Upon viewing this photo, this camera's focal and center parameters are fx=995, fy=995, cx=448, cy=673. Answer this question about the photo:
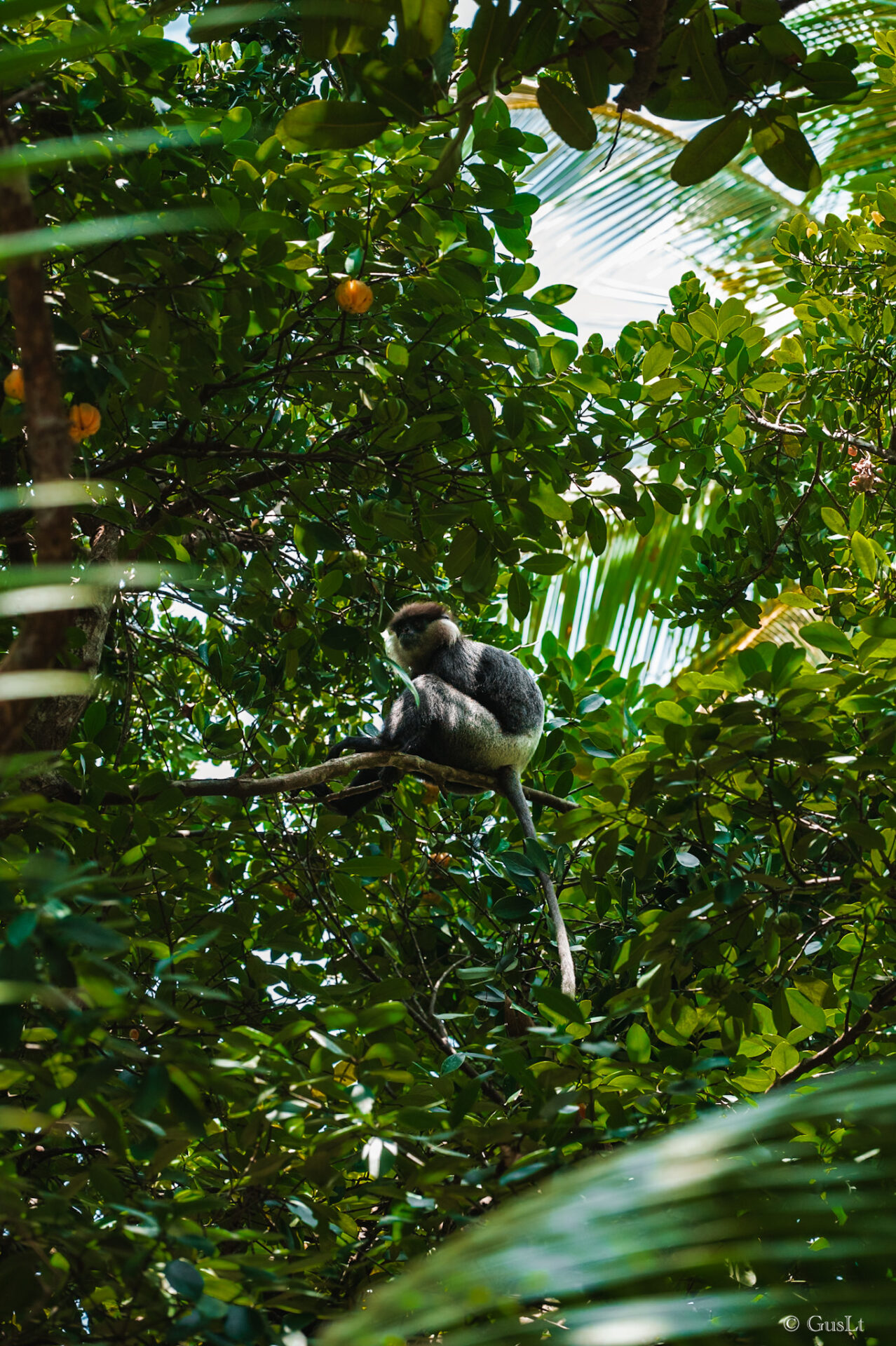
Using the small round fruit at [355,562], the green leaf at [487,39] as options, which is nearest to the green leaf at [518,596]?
the small round fruit at [355,562]

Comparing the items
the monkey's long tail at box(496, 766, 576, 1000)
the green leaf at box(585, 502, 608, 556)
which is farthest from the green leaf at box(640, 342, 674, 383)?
the monkey's long tail at box(496, 766, 576, 1000)

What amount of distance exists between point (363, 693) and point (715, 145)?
3.05 metres

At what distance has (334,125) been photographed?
159cm

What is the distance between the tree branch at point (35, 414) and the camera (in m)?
0.80

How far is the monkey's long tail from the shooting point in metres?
2.89

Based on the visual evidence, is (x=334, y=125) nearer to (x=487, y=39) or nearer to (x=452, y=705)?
(x=487, y=39)

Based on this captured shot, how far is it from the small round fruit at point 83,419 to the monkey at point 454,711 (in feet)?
6.68

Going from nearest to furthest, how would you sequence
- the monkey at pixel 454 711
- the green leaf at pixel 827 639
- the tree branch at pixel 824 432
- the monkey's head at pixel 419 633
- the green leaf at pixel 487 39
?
1. the green leaf at pixel 487 39
2. the green leaf at pixel 827 639
3. the tree branch at pixel 824 432
4. the monkey at pixel 454 711
5. the monkey's head at pixel 419 633

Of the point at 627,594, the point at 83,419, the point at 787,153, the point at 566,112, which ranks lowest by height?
the point at 627,594

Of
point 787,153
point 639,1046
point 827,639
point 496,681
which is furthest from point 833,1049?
point 496,681

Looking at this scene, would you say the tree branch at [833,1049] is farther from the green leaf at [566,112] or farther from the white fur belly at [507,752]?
the white fur belly at [507,752]

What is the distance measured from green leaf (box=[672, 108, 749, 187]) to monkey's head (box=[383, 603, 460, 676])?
11.8ft

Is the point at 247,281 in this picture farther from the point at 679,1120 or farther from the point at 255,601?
the point at 679,1120

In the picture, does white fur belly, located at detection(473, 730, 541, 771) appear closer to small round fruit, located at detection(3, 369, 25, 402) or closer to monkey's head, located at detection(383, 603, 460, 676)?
monkey's head, located at detection(383, 603, 460, 676)
